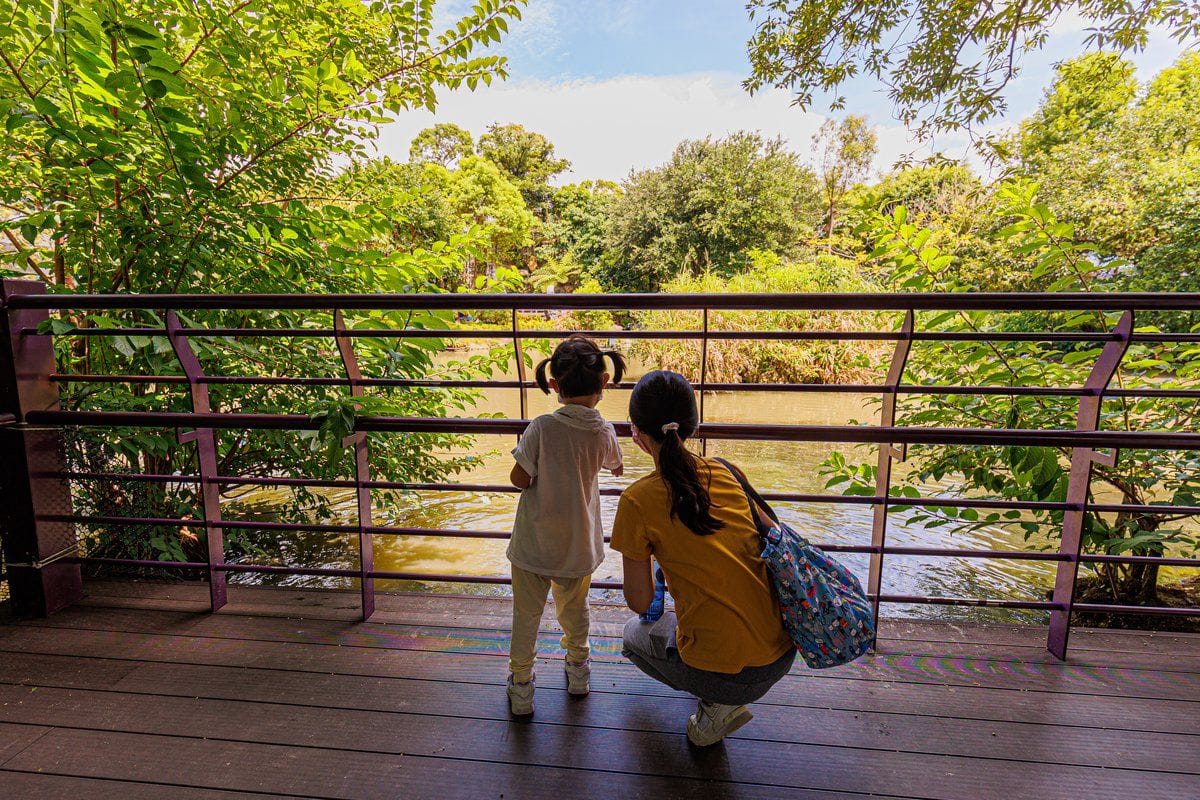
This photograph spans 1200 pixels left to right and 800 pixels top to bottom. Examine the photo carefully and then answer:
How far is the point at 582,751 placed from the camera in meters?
1.45

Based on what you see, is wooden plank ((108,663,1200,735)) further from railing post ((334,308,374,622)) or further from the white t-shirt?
the white t-shirt

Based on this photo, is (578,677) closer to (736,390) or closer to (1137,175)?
(736,390)

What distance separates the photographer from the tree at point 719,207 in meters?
17.6

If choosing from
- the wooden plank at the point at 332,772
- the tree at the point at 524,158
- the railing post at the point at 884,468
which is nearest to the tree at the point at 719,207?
the tree at the point at 524,158

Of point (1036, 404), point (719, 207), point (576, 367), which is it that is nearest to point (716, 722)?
point (576, 367)

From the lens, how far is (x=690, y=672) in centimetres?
135

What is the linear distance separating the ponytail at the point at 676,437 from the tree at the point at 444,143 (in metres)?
32.5

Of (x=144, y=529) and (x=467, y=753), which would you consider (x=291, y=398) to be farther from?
(x=467, y=753)

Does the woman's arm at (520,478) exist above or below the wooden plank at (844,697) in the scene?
above

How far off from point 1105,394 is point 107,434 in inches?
157

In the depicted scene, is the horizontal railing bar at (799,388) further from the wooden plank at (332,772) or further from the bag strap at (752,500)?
the wooden plank at (332,772)

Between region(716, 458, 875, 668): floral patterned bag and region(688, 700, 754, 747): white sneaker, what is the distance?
31 centimetres

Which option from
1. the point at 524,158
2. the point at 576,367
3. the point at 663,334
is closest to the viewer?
the point at 576,367

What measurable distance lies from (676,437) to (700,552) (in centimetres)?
28
